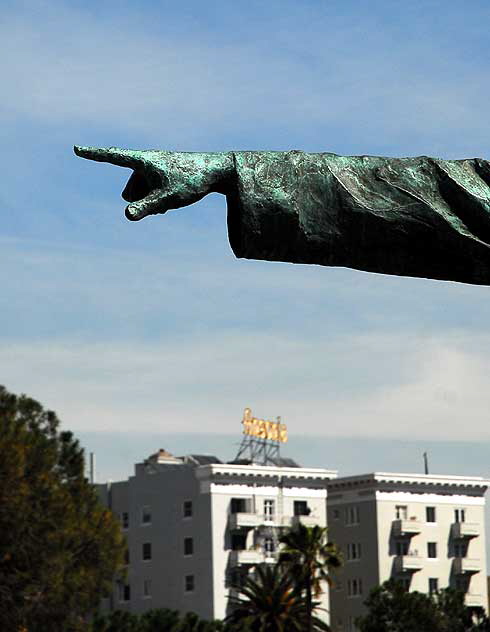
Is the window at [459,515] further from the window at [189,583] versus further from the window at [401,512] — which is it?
the window at [189,583]

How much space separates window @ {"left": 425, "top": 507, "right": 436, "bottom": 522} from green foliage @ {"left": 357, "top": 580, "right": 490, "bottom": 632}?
15321 millimetres

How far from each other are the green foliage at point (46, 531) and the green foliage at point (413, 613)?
26.7 meters

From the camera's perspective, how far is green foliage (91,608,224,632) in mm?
84188

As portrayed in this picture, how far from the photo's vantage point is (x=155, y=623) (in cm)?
8575

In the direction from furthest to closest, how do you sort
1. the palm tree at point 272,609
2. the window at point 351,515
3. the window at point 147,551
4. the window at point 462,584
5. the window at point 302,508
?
the window at point 351,515 < the window at point 462,584 < the window at point 302,508 < the window at point 147,551 < the palm tree at point 272,609

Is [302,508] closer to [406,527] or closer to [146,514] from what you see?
[406,527]

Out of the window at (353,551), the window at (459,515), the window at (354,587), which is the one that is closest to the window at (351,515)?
the window at (353,551)

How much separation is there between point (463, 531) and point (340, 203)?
102681 millimetres

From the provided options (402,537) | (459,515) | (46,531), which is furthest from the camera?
(459,515)

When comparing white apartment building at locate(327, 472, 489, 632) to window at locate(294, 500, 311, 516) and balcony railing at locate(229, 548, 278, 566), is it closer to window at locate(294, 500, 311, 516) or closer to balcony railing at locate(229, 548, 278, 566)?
window at locate(294, 500, 311, 516)

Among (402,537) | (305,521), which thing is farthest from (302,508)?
(402,537)

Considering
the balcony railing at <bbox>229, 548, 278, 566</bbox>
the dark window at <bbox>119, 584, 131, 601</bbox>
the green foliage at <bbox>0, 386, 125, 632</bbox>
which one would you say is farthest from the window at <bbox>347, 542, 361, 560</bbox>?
the green foliage at <bbox>0, 386, 125, 632</bbox>

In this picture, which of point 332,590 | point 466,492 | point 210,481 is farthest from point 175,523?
point 466,492

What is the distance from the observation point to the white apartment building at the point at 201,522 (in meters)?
96.4
